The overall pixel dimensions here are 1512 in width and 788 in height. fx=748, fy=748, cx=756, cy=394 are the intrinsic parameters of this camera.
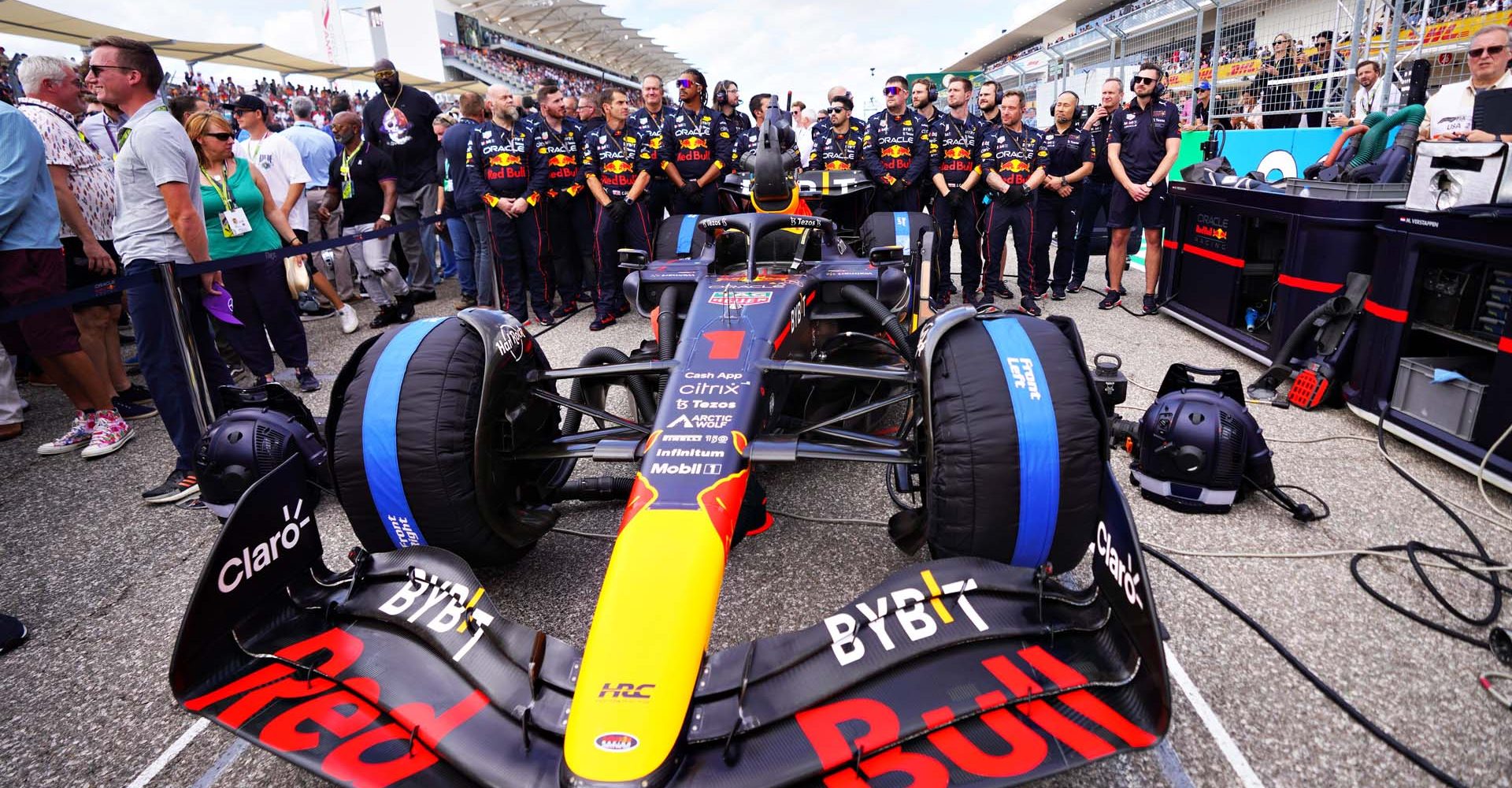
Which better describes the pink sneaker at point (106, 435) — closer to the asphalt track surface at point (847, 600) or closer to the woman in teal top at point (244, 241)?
the asphalt track surface at point (847, 600)

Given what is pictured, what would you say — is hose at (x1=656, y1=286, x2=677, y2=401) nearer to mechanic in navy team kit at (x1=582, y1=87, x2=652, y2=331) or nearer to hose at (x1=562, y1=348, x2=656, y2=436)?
hose at (x1=562, y1=348, x2=656, y2=436)

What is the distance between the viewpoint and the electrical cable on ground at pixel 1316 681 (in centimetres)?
179

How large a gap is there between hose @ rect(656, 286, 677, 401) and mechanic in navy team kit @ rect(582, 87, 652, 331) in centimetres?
310

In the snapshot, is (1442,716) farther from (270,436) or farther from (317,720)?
(270,436)

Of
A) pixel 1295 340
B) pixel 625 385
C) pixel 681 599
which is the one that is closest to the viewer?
pixel 681 599

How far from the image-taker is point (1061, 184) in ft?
22.9

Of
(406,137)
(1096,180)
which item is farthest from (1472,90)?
(406,137)

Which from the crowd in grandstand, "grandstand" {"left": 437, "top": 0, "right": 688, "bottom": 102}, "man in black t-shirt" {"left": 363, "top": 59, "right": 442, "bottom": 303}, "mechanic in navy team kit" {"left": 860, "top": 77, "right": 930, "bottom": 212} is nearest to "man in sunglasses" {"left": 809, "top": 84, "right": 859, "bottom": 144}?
"mechanic in navy team kit" {"left": 860, "top": 77, "right": 930, "bottom": 212}

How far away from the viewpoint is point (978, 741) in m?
1.49

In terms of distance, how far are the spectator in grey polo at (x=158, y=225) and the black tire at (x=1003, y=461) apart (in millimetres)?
3590

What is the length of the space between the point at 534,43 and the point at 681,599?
56363 mm

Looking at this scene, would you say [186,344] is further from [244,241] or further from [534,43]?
[534,43]

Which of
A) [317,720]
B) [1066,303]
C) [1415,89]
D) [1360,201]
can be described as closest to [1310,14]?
[1415,89]

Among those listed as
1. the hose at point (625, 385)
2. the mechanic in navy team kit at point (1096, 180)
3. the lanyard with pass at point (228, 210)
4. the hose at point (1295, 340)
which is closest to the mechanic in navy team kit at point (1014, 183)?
the mechanic in navy team kit at point (1096, 180)
